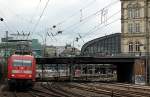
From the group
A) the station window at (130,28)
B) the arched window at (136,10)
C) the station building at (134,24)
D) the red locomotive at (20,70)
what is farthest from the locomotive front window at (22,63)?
the arched window at (136,10)

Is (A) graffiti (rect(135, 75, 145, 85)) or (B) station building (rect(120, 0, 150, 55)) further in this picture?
(B) station building (rect(120, 0, 150, 55))

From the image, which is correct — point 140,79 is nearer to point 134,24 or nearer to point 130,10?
point 134,24

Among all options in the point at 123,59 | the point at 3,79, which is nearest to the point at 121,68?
the point at 123,59

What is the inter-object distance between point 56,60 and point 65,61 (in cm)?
206

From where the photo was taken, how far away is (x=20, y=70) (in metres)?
44.4

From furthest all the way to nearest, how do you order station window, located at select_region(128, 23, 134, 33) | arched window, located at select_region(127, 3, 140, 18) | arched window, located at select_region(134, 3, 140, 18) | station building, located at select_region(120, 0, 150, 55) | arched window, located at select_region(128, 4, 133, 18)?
station window, located at select_region(128, 23, 134, 33) < arched window, located at select_region(128, 4, 133, 18) < arched window, located at select_region(127, 3, 140, 18) < arched window, located at select_region(134, 3, 140, 18) < station building, located at select_region(120, 0, 150, 55)

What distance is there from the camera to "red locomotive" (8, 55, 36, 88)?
44312 mm

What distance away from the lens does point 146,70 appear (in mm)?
71125

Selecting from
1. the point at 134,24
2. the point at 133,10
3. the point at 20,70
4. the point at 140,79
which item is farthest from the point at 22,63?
the point at 133,10

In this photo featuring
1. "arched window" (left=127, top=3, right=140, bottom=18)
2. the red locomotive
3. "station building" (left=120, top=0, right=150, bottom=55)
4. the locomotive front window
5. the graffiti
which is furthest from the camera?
"arched window" (left=127, top=3, right=140, bottom=18)

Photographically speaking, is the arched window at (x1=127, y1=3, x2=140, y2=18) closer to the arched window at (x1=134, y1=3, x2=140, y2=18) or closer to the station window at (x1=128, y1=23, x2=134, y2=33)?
the arched window at (x1=134, y1=3, x2=140, y2=18)

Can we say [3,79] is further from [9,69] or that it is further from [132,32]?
[132,32]

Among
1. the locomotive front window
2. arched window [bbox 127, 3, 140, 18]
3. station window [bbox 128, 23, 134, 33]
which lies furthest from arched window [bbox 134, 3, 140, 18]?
the locomotive front window

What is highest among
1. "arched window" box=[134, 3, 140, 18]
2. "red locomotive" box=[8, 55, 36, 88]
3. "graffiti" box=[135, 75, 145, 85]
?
"arched window" box=[134, 3, 140, 18]
